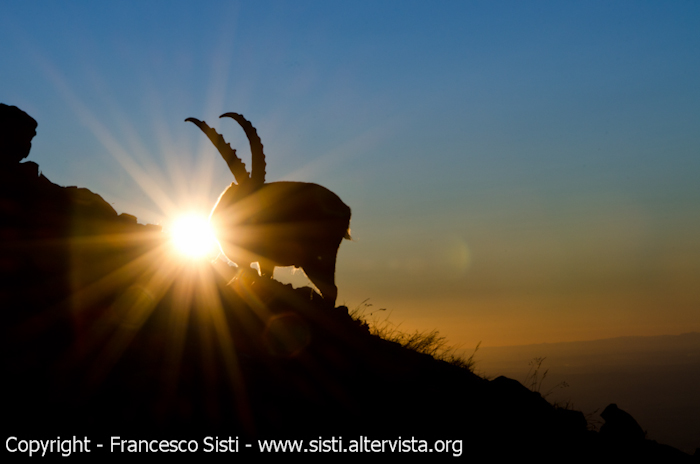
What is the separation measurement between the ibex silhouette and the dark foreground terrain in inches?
18.8

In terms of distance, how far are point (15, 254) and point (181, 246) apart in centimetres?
246

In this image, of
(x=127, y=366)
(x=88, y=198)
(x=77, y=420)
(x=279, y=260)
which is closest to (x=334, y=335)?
(x=279, y=260)

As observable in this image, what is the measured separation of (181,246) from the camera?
24.1ft

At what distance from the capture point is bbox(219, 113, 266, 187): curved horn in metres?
7.57

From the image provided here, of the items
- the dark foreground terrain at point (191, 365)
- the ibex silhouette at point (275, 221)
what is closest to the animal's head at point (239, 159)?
the ibex silhouette at point (275, 221)

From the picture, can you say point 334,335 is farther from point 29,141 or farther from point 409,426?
point 29,141

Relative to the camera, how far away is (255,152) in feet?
25.1

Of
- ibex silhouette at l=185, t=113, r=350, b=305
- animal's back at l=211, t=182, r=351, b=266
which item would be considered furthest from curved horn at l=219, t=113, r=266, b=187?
animal's back at l=211, t=182, r=351, b=266

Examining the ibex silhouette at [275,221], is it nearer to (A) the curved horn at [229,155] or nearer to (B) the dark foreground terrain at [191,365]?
(A) the curved horn at [229,155]

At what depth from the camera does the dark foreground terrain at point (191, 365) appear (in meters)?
3.96

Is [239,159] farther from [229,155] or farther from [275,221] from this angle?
[275,221]

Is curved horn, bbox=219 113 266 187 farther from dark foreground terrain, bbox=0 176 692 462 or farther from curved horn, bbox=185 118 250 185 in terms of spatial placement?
dark foreground terrain, bbox=0 176 692 462

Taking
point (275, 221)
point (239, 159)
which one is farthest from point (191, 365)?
point (239, 159)

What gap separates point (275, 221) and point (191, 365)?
3094 mm
